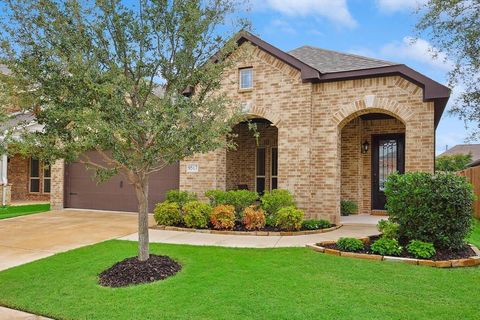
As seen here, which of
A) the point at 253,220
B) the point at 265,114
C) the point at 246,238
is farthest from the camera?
the point at 265,114

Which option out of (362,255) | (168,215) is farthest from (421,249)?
(168,215)

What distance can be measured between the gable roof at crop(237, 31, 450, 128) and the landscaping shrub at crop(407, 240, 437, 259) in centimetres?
419

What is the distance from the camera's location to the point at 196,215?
9.56 m

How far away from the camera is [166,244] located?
7.78 m

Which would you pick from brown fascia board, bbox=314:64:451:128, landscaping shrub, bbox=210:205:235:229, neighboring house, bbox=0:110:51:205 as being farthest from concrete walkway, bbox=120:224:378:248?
neighboring house, bbox=0:110:51:205

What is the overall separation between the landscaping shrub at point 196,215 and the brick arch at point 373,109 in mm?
4261

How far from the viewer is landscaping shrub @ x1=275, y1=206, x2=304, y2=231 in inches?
354

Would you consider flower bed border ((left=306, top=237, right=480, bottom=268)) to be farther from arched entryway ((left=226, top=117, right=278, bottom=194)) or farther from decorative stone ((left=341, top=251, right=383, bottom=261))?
arched entryway ((left=226, top=117, right=278, bottom=194))

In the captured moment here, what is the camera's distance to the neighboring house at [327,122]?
376 inches

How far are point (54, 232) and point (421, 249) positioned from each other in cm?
829

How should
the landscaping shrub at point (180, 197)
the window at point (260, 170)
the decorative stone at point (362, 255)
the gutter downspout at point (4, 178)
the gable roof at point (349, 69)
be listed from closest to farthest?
the decorative stone at point (362, 255), the gable roof at point (349, 69), the landscaping shrub at point (180, 197), the window at point (260, 170), the gutter downspout at point (4, 178)

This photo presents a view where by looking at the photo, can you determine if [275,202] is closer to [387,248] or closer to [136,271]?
[387,248]

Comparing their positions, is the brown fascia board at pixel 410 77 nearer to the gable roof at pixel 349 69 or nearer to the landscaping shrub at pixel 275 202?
the gable roof at pixel 349 69

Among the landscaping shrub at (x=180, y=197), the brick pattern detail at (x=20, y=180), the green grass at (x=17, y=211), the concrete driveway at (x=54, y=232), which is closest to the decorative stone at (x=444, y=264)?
the landscaping shrub at (x=180, y=197)
